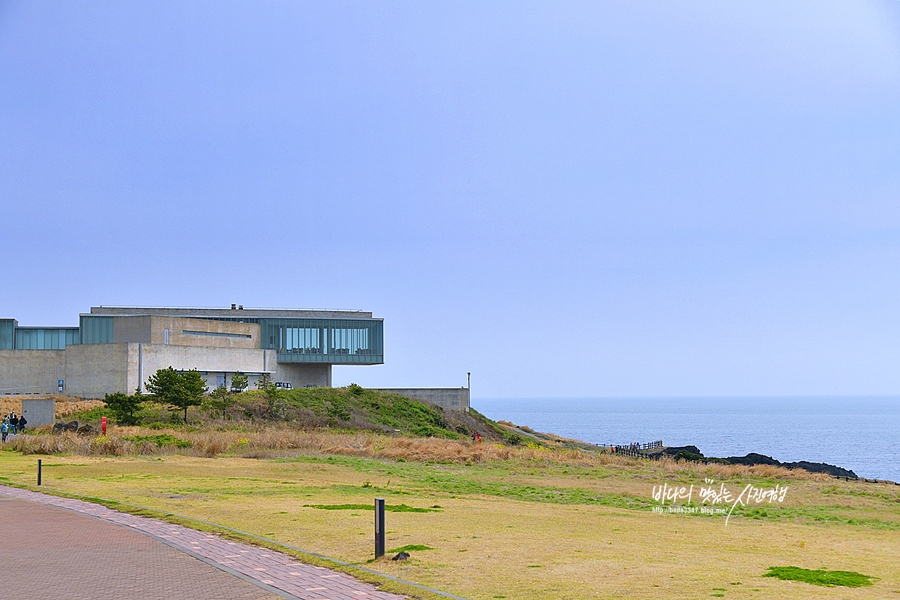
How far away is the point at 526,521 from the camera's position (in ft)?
60.6

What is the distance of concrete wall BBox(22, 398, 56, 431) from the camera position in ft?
177

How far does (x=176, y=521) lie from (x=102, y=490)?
7516 millimetres

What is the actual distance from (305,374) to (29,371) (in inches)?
1019

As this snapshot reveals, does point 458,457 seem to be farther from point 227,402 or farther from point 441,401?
point 441,401

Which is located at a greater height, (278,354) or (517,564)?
(278,354)

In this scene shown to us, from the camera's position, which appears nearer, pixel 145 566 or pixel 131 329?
pixel 145 566

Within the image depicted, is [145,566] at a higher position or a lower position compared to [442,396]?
lower

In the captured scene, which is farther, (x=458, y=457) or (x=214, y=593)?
(x=458, y=457)

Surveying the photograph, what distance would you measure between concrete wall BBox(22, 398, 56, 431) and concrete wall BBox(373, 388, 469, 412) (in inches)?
1450

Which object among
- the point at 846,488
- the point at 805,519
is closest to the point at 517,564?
the point at 805,519

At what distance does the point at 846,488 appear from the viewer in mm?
33375

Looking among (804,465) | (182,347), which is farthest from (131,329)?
(804,465)

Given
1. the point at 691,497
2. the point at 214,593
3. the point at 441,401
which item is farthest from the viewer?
the point at 441,401

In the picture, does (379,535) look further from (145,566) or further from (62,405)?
(62,405)
